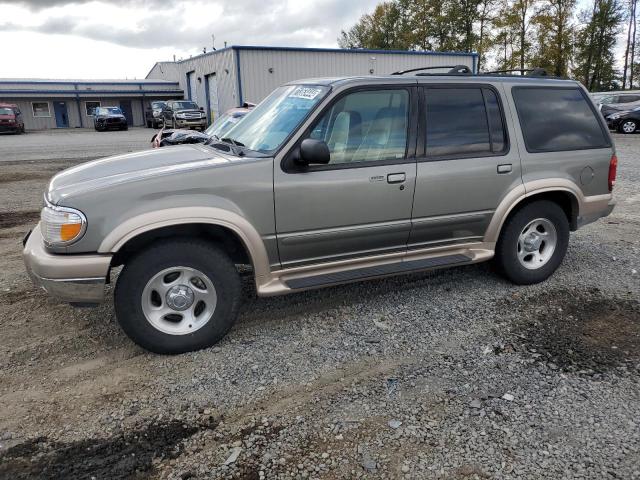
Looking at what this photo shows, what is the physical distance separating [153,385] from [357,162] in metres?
2.16

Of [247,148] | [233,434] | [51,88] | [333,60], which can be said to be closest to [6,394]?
[233,434]

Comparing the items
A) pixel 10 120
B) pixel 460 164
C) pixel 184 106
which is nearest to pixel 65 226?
pixel 460 164

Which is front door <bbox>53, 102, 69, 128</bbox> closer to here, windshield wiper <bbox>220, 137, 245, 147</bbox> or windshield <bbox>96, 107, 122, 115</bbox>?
windshield <bbox>96, 107, 122, 115</bbox>

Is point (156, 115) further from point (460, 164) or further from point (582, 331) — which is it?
point (582, 331)

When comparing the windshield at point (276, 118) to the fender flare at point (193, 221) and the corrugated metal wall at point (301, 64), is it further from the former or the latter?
the corrugated metal wall at point (301, 64)

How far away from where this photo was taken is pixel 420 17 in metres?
47.2

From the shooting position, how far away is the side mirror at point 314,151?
3.58 meters

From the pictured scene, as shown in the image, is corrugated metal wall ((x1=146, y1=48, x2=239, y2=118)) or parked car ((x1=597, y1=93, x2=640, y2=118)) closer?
parked car ((x1=597, y1=93, x2=640, y2=118))

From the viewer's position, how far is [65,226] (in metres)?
3.28

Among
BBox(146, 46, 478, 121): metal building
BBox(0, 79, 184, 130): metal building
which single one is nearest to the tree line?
BBox(146, 46, 478, 121): metal building

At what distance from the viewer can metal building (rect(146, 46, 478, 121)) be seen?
27406mm

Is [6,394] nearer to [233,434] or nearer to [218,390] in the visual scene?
[218,390]

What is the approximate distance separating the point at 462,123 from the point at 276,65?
83.0 ft

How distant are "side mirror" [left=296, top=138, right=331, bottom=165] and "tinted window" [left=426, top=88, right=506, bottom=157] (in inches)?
41.1
